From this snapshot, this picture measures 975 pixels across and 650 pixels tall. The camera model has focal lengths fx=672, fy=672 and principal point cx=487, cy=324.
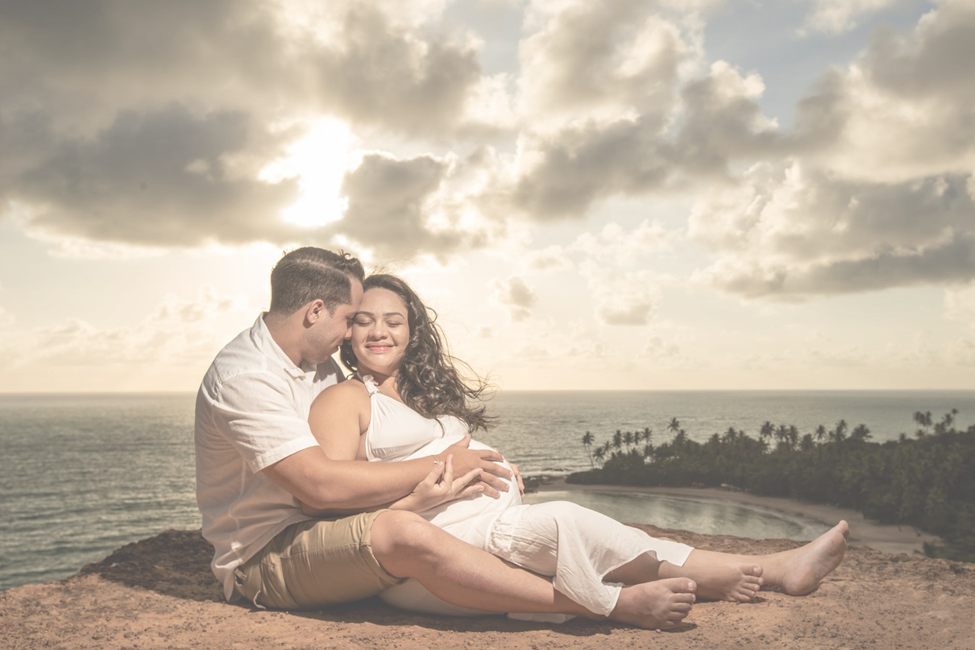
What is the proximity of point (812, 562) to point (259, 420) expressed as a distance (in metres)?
3.81

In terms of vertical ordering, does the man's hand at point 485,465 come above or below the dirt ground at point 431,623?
above

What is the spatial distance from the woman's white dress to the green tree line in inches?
768

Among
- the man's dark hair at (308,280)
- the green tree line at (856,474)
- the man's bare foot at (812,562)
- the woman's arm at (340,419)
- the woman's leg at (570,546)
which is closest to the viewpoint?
the woman's leg at (570,546)

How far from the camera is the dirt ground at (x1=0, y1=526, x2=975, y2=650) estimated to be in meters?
3.79

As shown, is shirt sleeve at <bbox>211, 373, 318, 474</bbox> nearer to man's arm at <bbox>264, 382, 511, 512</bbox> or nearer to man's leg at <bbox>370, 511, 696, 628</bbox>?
man's arm at <bbox>264, 382, 511, 512</bbox>

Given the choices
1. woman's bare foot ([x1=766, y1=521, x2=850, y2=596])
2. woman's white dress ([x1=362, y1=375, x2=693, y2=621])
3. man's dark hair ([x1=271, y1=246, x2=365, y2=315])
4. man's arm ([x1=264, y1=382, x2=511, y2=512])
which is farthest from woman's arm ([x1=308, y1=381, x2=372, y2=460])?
woman's bare foot ([x1=766, y1=521, x2=850, y2=596])

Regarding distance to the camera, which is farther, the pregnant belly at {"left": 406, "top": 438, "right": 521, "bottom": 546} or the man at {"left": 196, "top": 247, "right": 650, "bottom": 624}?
the pregnant belly at {"left": 406, "top": 438, "right": 521, "bottom": 546}

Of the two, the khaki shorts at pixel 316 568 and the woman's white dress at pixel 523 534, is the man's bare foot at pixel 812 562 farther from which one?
the khaki shorts at pixel 316 568

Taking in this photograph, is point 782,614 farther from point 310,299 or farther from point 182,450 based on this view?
point 182,450

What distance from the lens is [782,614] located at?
14.1ft

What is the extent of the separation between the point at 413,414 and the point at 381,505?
67 cm

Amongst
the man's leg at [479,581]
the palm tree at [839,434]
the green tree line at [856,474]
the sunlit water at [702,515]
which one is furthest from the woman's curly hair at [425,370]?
the palm tree at [839,434]

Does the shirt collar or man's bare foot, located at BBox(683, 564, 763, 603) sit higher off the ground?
the shirt collar

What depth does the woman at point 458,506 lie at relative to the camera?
3875 millimetres
